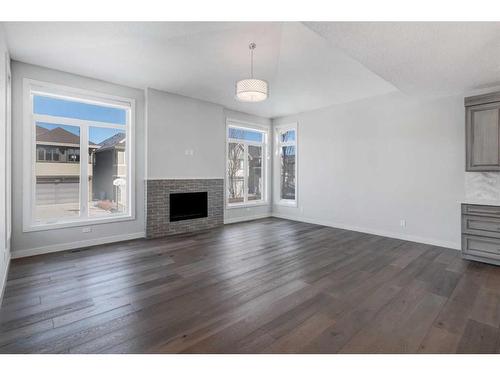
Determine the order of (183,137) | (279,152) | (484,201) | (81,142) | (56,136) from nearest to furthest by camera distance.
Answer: (484,201) < (56,136) < (81,142) < (183,137) < (279,152)

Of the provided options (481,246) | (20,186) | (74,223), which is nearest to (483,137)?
(481,246)

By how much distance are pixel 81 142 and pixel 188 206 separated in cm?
238

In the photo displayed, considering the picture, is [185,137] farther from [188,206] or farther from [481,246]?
[481,246]

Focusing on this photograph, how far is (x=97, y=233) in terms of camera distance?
15.4ft

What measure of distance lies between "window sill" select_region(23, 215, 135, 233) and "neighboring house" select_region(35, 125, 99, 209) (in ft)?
1.22

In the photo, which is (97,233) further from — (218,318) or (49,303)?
(218,318)

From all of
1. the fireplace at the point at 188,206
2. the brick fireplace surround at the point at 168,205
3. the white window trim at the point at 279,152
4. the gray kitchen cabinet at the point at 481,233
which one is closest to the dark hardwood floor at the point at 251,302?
the gray kitchen cabinet at the point at 481,233

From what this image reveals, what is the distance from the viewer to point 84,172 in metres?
4.64

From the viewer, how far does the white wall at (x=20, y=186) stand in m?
3.90

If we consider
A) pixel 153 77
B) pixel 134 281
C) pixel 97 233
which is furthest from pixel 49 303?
pixel 153 77

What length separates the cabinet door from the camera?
3672 mm

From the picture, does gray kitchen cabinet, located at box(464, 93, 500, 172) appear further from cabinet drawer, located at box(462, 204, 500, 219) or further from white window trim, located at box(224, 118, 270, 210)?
white window trim, located at box(224, 118, 270, 210)

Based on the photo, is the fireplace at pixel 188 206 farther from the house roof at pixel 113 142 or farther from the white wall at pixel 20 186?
the house roof at pixel 113 142
